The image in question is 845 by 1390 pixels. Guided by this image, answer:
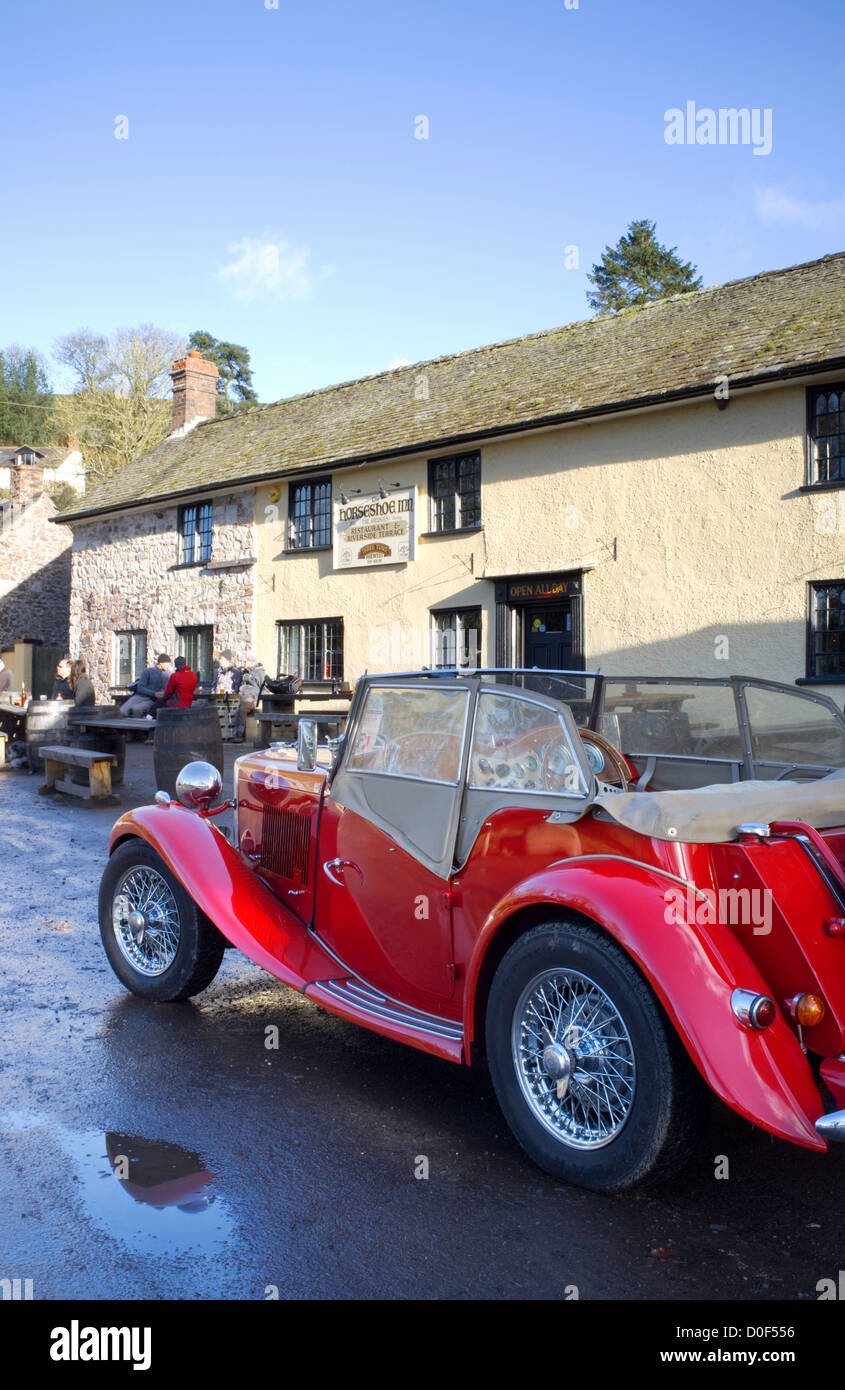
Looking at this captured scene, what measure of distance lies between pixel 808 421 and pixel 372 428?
8.78 meters

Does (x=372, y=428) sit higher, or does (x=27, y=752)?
(x=372, y=428)

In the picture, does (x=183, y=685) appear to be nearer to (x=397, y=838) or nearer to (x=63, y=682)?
(x=63, y=682)

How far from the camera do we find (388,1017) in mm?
3674

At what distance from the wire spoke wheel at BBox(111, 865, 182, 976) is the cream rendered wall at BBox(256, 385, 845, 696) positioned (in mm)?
10593

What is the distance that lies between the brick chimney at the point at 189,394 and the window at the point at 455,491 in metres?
10.8

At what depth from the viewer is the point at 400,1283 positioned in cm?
255

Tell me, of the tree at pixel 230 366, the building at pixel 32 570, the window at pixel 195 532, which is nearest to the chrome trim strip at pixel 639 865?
the window at pixel 195 532

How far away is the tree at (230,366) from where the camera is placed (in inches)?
2404

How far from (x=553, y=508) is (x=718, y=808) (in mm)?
13672

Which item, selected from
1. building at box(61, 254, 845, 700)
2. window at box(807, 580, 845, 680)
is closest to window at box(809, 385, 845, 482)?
building at box(61, 254, 845, 700)

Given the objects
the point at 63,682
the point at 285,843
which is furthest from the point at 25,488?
the point at 285,843
